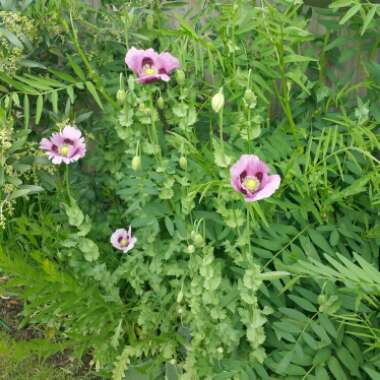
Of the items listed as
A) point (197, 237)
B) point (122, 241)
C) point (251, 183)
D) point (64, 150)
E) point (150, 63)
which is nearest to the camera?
point (251, 183)

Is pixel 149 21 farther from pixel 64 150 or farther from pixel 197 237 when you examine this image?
pixel 197 237

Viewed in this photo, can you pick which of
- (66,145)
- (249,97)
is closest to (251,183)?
(249,97)

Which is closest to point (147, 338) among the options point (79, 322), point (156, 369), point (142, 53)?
point (156, 369)

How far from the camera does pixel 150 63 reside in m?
1.75

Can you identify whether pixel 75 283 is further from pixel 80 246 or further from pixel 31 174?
pixel 31 174

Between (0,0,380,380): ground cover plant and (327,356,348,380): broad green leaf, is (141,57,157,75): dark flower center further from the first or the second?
(327,356,348,380): broad green leaf

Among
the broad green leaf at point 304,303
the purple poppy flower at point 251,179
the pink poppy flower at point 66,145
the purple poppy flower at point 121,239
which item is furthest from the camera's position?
the purple poppy flower at point 121,239

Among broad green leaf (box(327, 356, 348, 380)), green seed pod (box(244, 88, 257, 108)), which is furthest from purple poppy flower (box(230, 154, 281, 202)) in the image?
broad green leaf (box(327, 356, 348, 380))

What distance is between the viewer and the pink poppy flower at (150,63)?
171 centimetres

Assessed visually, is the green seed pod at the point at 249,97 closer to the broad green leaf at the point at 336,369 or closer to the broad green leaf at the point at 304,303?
the broad green leaf at the point at 304,303

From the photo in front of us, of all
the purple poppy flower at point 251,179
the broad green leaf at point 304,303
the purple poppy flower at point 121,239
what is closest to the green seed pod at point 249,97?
the purple poppy flower at point 251,179

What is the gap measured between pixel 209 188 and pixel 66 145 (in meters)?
0.52

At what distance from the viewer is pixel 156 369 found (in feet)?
6.87

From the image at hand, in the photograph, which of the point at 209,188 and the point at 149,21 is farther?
the point at 149,21
